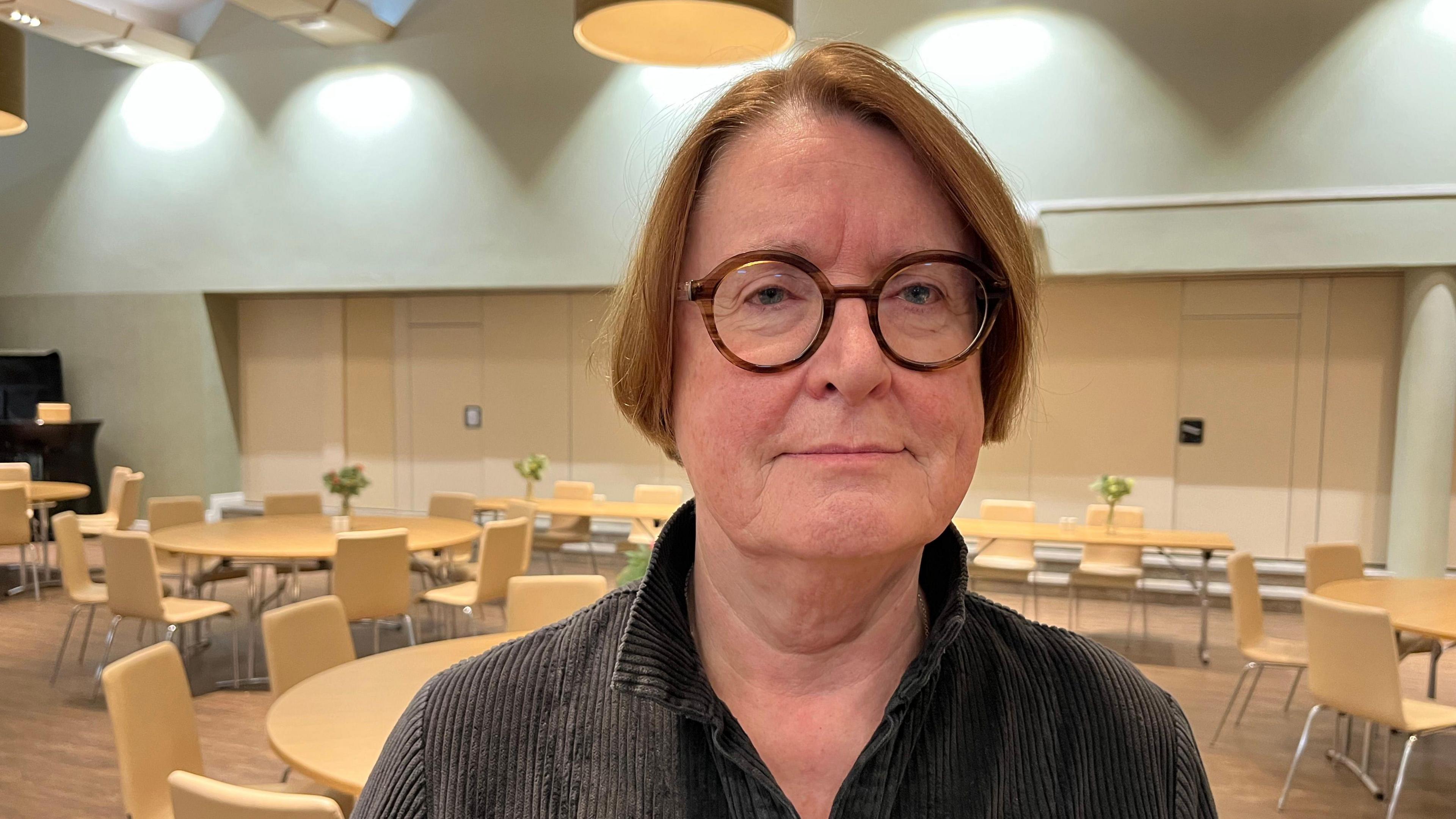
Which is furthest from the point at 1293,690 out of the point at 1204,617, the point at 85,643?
the point at 85,643

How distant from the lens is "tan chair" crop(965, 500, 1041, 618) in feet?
24.0

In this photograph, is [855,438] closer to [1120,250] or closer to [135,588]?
[135,588]

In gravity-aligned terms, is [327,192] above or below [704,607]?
above

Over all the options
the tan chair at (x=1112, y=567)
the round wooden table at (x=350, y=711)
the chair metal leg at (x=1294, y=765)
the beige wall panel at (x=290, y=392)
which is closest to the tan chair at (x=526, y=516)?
the round wooden table at (x=350, y=711)

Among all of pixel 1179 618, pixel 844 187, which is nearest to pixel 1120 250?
pixel 1179 618

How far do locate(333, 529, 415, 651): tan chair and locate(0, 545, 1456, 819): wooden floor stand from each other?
0.81 metres

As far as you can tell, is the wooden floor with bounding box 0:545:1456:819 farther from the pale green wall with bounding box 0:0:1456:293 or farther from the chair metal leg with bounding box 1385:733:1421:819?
the pale green wall with bounding box 0:0:1456:293

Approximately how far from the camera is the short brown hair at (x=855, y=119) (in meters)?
0.89

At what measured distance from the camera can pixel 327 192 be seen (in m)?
10.8

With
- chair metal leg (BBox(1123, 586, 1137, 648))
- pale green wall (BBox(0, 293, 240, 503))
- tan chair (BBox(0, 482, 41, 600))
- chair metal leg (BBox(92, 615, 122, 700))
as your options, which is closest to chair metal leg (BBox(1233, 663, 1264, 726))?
chair metal leg (BBox(1123, 586, 1137, 648))

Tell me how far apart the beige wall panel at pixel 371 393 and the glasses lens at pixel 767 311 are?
11.4m

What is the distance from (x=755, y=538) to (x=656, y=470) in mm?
9721

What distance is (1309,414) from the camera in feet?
28.4

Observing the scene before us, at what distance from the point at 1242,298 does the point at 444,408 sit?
8494mm
